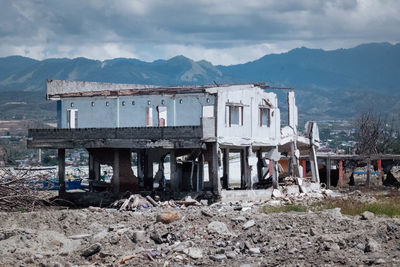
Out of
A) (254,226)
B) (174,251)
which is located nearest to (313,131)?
(254,226)

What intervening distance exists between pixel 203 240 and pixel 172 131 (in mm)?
9964

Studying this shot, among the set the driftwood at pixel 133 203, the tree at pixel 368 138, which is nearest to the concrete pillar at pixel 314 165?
the driftwood at pixel 133 203

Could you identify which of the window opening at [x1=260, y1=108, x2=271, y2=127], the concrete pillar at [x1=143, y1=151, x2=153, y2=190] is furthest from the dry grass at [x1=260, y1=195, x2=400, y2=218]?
the concrete pillar at [x1=143, y1=151, x2=153, y2=190]

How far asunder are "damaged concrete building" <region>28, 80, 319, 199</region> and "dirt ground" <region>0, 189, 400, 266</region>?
6168mm

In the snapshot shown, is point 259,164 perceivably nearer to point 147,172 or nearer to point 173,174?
point 147,172

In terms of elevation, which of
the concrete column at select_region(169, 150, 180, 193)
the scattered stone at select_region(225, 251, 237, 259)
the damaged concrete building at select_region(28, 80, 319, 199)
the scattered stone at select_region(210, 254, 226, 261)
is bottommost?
the scattered stone at select_region(210, 254, 226, 261)

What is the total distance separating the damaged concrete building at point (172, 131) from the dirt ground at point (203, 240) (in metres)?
6.17

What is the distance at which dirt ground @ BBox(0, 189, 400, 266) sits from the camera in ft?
63.7

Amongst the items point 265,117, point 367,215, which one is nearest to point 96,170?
point 265,117

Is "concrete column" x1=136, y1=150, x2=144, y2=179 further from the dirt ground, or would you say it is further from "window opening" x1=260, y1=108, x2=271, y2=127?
the dirt ground

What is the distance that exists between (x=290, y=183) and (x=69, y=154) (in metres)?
73.0

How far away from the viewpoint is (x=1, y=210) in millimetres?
28406

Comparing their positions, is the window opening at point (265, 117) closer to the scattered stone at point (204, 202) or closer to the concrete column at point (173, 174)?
the concrete column at point (173, 174)

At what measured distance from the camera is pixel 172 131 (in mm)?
31203
